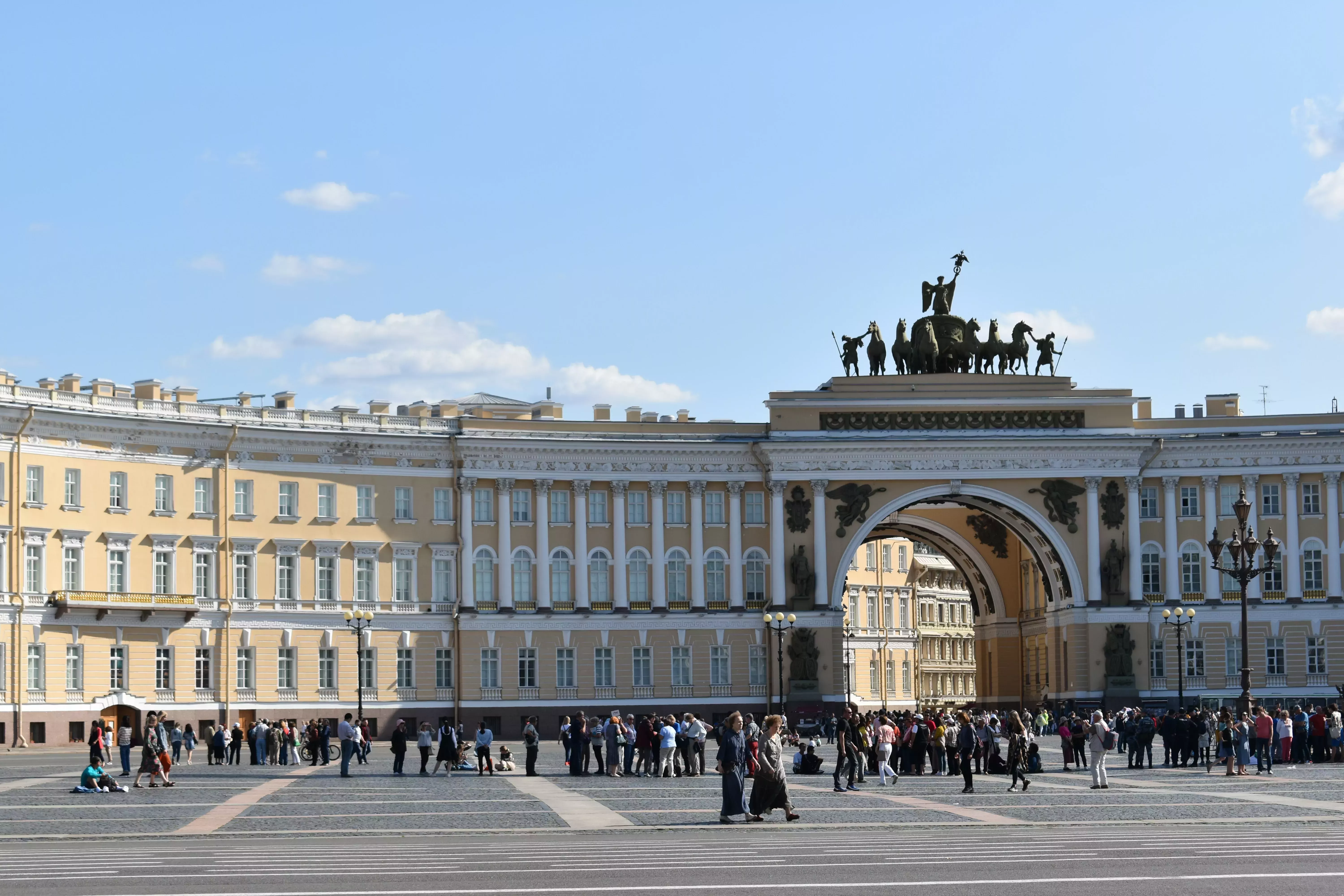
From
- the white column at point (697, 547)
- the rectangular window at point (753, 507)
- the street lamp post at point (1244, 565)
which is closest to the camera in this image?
the street lamp post at point (1244, 565)

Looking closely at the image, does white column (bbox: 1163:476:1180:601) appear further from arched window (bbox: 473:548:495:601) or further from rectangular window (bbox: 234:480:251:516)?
rectangular window (bbox: 234:480:251:516)

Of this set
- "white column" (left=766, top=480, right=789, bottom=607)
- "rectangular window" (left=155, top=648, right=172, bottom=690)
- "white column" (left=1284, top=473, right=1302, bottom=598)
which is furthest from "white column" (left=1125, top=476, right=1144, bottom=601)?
"rectangular window" (left=155, top=648, right=172, bottom=690)

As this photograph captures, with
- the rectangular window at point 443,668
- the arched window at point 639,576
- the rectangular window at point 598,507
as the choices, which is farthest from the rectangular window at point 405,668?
the arched window at point 639,576

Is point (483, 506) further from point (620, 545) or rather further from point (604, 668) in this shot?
point (604, 668)

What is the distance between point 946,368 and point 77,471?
116 ft

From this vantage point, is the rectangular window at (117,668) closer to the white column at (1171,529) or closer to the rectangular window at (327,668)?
the rectangular window at (327,668)

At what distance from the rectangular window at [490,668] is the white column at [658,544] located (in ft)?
22.0

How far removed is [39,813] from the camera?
35250 millimetres

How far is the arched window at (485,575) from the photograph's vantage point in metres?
81.6

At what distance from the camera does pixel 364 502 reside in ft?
262

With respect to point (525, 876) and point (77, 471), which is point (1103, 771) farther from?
point (77, 471)

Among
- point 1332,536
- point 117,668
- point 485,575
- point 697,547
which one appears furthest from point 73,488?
point 1332,536

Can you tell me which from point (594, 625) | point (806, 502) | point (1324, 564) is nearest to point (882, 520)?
point (806, 502)

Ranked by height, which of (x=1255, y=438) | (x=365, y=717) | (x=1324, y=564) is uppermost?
(x=1255, y=438)
